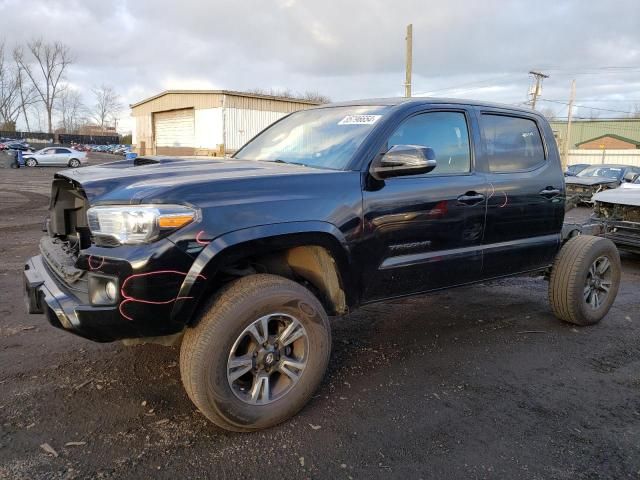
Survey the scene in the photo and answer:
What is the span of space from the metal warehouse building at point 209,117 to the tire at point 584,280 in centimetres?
2375

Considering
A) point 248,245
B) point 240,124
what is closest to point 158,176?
point 248,245

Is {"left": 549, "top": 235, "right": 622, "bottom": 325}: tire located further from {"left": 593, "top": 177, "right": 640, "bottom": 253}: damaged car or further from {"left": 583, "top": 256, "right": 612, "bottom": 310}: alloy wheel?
{"left": 593, "top": 177, "right": 640, "bottom": 253}: damaged car

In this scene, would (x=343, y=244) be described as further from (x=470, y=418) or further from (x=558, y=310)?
(x=558, y=310)

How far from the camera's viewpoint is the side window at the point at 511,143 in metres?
3.95

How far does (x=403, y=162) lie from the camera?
9.95ft

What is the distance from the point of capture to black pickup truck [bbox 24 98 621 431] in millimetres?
2482

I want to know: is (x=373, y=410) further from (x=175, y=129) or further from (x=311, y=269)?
(x=175, y=129)

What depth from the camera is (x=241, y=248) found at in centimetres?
263

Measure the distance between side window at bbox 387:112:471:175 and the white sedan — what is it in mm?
36063

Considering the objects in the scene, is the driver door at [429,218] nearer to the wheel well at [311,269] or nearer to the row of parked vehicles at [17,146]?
the wheel well at [311,269]

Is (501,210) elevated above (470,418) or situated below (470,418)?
above

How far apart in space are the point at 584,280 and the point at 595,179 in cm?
1310

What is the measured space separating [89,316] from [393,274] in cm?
181

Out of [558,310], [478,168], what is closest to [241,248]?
[478,168]
